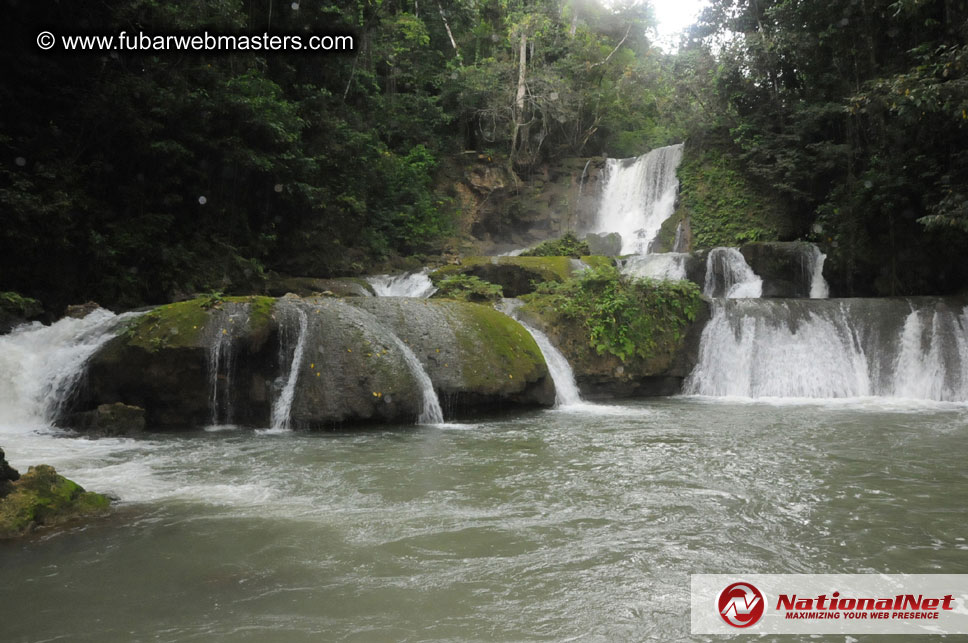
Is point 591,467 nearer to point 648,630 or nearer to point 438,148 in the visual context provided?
point 648,630

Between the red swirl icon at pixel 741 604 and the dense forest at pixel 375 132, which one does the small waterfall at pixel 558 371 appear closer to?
the dense forest at pixel 375 132

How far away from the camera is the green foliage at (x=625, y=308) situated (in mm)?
12039

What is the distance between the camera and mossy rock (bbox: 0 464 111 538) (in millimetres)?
4207

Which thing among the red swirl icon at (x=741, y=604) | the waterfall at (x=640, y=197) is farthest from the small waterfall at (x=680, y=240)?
the red swirl icon at (x=741, y=604)

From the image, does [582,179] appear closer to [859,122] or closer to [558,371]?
[859,122]

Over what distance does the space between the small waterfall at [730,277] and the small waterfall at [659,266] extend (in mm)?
672

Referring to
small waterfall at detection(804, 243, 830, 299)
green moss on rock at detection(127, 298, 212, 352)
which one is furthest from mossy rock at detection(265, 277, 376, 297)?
small waterfall at detection(804, 243, 830, 299)

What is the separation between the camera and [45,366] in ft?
29.6

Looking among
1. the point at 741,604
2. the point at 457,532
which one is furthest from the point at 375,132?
the point at 741,604

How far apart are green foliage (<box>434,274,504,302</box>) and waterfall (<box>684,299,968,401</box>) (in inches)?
177

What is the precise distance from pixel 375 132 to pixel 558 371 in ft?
40.4

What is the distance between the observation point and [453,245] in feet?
76.4

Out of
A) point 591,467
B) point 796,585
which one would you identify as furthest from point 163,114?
point 796,585

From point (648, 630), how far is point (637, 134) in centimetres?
2957
